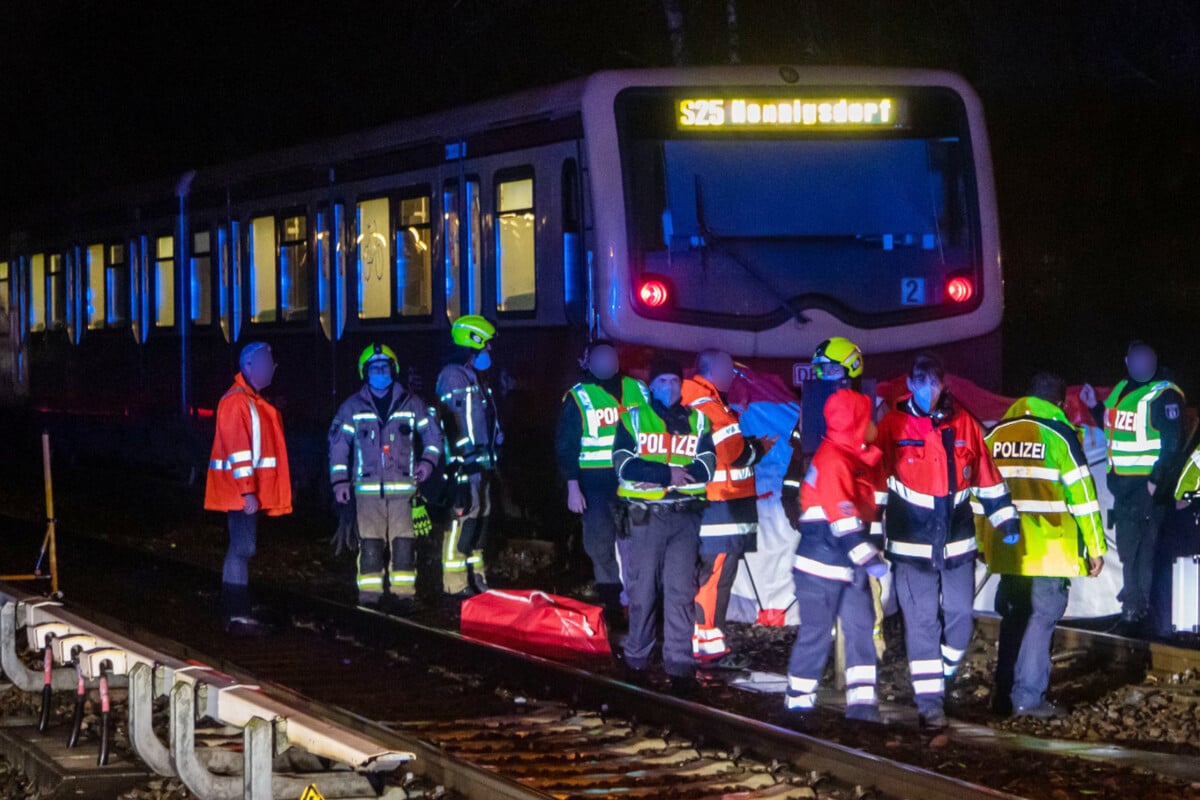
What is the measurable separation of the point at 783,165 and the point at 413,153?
355cm

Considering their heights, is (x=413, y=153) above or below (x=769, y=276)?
above

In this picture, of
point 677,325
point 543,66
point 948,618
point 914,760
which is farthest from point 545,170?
point 543,66

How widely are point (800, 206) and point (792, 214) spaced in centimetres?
7

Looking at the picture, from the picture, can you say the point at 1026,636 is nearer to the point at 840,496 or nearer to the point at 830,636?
the point at 830,636

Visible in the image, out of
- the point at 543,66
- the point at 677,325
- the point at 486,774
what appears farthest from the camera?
the point at 543,66

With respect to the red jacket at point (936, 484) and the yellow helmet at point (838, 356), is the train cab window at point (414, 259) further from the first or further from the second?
the red jacket at point (936, 484)

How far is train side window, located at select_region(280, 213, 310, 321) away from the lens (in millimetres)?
16516

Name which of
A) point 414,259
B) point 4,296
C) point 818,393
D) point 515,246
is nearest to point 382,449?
point 515,246

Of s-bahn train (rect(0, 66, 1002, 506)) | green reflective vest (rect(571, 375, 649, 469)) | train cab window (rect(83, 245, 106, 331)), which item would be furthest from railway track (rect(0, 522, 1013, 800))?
train cab window (rect(83, 245, 106, 331))

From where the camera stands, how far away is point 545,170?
1280 cm

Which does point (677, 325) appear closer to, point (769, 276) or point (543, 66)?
point (769, 276)

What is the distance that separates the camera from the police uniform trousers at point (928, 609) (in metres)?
8.30

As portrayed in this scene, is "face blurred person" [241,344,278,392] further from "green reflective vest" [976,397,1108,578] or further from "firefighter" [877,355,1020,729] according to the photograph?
"green reflective vest" [976,397,1108,578]

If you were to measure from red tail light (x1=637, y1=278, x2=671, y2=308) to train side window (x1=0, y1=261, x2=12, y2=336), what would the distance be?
52.0 feet
